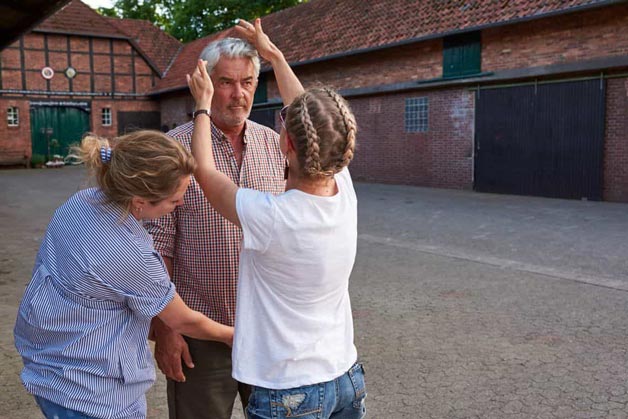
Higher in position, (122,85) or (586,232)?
(122,85)

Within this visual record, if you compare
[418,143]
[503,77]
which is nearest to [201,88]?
[503,77]

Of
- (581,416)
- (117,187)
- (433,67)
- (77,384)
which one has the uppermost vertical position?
(433,67)

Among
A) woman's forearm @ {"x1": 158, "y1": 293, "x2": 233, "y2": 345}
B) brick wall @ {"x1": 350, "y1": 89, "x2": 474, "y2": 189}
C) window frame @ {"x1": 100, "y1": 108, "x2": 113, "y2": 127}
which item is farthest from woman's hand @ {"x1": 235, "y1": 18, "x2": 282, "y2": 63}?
window frame @ {"x1": 100, "y1": 108, "x2": 113, "y2": 127}

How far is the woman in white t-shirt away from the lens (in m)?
1.56

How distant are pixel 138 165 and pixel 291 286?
53 centimetres

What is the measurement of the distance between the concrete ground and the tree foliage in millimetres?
26103

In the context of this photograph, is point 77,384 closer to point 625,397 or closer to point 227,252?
point 227,252

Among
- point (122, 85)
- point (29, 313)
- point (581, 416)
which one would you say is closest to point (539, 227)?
point (581, 416)

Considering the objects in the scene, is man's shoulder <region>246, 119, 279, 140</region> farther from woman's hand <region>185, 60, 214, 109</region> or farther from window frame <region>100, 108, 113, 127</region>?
window frame <region>100, 108, 113, 127</region>

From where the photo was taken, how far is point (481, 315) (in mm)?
5188

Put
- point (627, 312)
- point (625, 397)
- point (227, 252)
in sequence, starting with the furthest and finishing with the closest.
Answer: point (627, 312)
point (625, 397)
point (227, 252)

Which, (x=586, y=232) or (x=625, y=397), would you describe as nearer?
(x=625, y=397)

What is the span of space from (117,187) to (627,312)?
4.87 metres

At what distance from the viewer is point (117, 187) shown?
5.46 feet
